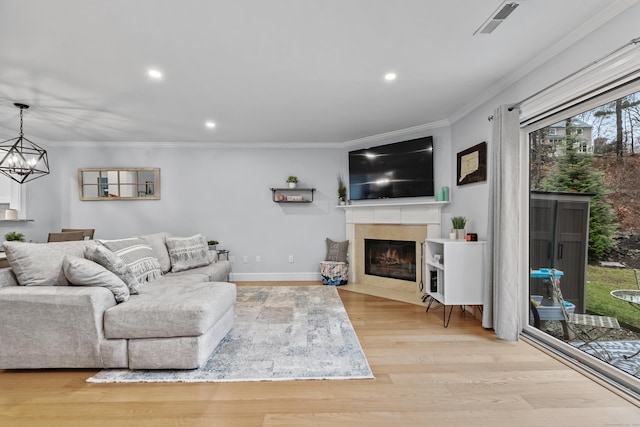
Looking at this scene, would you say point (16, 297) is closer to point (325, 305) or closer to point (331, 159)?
point (325, 305)

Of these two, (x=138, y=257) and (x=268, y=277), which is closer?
(x=138, y=257)

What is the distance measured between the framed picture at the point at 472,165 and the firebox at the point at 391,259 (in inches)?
50.8

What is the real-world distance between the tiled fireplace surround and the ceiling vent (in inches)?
91.7

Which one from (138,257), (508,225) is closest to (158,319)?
(138,257)

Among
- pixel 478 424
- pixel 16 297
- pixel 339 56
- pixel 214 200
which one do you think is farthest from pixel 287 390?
pixel 214 200

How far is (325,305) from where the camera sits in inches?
150

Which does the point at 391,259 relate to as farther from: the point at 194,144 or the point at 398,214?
the point at 194,144

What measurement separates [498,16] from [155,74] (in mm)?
2749

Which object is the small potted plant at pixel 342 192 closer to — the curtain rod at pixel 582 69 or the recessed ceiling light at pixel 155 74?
the curtain rod at pixel 582 69

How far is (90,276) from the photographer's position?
2.25 meters

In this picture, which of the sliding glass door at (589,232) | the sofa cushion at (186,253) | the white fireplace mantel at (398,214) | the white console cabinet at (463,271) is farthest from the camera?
the white fireplace mantel at (398,214)

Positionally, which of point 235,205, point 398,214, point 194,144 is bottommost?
point 398,214

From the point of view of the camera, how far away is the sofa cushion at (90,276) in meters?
2.22

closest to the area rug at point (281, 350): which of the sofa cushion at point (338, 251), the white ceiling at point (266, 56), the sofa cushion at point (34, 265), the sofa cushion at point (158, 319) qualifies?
the sofa cushion at point (158, 319)
